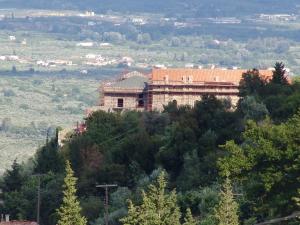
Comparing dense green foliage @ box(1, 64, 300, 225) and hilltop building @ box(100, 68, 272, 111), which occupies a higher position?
hilltop building @ box(100, 68, 272, 111)

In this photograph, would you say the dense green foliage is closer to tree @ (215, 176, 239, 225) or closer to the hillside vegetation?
tree @ (215, 176, 239, 225)

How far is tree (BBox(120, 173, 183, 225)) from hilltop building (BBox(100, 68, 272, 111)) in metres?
53.7

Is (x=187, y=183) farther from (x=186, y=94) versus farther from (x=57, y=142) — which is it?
(x=186, y=94)

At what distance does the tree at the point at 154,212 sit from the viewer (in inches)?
1523

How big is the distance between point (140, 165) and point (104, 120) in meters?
11.9

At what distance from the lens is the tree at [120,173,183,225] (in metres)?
38.7

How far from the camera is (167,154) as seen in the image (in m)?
63.0

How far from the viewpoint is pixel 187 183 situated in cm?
5931

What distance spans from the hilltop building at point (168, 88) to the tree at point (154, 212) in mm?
53687

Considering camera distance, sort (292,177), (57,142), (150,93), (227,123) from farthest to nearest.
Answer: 1. (150,93)
2. (57,142)
3. (227,123)
4. (292,177)

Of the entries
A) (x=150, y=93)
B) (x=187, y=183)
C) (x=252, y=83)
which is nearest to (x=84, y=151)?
(x=252, y=83)

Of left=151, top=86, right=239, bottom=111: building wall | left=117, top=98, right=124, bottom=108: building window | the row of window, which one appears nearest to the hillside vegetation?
the row of window

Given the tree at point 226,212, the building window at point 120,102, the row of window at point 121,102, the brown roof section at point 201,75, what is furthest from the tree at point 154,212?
the building window at point 120,102

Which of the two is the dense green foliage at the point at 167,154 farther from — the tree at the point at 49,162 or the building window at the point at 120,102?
the building window at the point at 120,102
